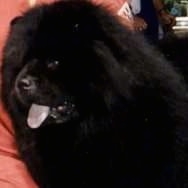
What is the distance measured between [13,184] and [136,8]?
1.11 m

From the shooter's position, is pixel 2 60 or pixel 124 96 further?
pixel 2 60

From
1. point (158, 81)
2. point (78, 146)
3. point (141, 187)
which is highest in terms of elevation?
point (158, 81)

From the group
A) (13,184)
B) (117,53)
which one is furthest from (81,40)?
(13,184)

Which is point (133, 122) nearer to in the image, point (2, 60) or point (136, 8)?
point (2, 60)

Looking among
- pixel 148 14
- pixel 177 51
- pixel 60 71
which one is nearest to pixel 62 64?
pixel 60 71

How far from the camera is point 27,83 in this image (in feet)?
7.45

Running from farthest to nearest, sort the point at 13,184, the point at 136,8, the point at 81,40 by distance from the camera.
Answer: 1. the point at 136,8
2. the point at 13,184
3. the point at 81,40

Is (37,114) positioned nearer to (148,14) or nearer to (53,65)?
(53,65)

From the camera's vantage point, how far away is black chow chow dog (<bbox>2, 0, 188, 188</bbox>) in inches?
89.7

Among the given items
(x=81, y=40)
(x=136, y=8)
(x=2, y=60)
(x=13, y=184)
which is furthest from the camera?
(x=136, y=8)

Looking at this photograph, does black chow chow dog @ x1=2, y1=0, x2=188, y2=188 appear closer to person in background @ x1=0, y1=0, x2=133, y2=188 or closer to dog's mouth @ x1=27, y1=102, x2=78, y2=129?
dog's mouth @ x1=27, y1=102, x2=78, y2=129

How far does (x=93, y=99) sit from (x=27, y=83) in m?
0.23

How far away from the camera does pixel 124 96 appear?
2.29 meters

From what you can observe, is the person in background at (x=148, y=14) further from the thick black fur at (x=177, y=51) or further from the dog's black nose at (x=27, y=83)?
the dog's black nose at (x=27, y=83)
